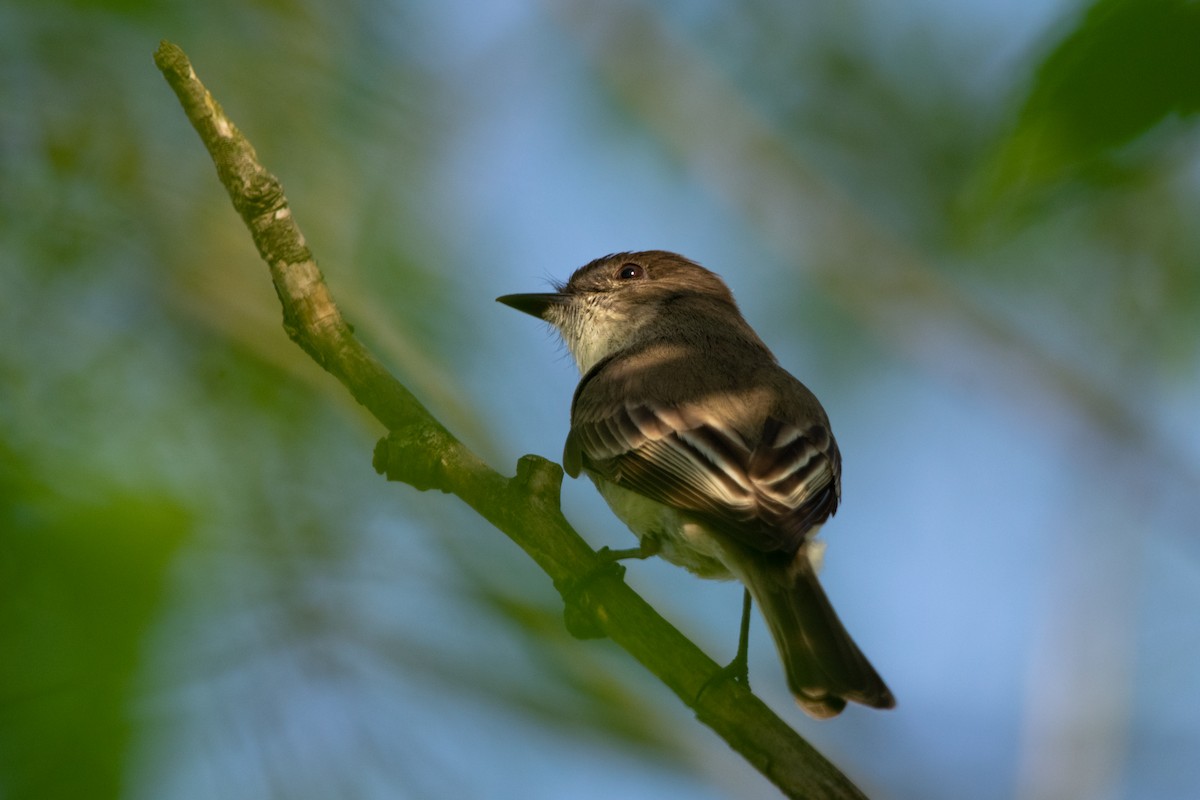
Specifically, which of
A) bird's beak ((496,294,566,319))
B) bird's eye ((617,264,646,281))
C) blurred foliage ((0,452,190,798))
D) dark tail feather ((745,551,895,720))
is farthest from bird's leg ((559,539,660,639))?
bird's eye ((617,264,646,281))

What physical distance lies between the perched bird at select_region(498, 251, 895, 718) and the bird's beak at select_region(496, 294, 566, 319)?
1.57ft

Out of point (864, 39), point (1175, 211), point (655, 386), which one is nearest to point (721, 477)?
point (655, 386)

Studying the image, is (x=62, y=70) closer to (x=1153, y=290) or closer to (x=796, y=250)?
(x=796, y=250)

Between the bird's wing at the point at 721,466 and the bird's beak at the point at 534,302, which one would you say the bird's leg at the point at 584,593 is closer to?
the bird's wing at the point at 721,466

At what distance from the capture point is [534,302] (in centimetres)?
600

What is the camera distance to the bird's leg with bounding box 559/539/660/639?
127 inches

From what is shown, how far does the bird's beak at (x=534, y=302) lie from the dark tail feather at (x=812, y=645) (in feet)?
8.87

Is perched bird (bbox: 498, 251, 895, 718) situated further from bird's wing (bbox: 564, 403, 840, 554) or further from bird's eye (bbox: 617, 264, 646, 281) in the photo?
bird's eye (bbox: 617, 264, 646, 281)

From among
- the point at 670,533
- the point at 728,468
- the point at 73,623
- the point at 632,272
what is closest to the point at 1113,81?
the point at 73,623

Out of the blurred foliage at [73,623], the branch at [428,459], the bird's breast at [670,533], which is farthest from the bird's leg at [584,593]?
the blurred foliage at [73,623]

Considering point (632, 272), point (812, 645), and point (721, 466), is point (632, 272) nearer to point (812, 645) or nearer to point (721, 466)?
point (721, 466)

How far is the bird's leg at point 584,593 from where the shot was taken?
322 centimetres

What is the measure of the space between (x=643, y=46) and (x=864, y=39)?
4.48ft

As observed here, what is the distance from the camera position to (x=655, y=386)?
4480mm
